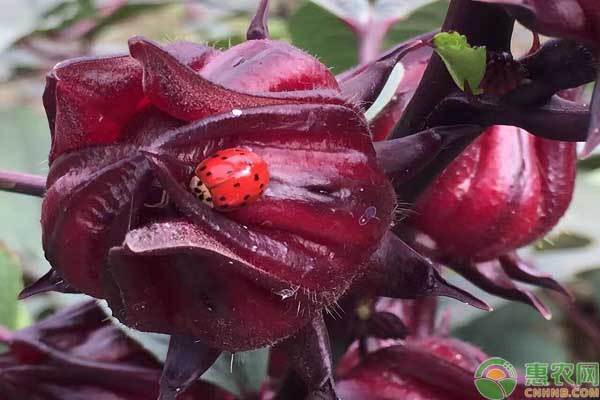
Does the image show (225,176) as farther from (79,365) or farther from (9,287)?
(9,287)

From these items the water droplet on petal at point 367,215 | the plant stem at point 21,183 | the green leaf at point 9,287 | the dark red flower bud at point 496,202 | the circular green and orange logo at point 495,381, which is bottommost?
the green leaf at point 9,287

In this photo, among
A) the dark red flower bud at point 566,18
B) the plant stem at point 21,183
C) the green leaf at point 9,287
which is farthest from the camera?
the green leaf at point 9,287

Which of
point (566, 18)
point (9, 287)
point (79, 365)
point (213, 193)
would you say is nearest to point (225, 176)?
point (213, 193)

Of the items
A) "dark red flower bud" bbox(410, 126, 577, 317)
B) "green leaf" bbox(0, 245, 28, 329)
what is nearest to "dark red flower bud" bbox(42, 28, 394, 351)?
"dark red flower bud" bbox(410, 126, 577, 317)

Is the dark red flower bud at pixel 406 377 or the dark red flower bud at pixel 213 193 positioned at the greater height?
the dark red flower bud at pixel 213 193

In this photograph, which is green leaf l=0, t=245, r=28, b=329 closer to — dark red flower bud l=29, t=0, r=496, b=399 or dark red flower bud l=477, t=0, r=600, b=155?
dark red flower bud l=29, t=0, r=496, b=399

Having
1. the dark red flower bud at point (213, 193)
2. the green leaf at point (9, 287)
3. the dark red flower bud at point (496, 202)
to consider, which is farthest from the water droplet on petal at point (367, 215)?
the green leaf at point (9, 287)

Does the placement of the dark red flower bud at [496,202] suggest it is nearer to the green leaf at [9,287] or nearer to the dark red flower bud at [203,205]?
the dark red flower bud at [203,205]

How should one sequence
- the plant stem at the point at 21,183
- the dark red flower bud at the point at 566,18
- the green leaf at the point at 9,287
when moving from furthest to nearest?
the green leaf at the point at 9,287 → the plant stem at the point at 21,183 → the dark red flower bud at the point at 566,18
